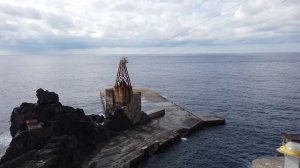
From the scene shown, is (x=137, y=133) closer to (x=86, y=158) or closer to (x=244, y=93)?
(x=86, y=158)

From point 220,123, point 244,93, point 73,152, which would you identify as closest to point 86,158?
point 73,152

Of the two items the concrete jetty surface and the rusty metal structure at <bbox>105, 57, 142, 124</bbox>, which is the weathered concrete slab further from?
the rusty metal structure at <bbox>105, 57, 142, 124</bbox>

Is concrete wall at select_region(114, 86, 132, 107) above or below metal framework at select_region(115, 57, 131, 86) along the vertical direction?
below

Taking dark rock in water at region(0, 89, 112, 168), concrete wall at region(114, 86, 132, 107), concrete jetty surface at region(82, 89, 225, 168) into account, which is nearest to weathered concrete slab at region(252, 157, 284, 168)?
concrete jetty surface at region(82, 89, 225, 168)

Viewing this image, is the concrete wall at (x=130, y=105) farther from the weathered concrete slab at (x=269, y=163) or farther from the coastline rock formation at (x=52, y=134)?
the weathered concrete slab at (x=269, y=163)

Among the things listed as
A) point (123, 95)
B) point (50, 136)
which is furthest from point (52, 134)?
point (123, 95)

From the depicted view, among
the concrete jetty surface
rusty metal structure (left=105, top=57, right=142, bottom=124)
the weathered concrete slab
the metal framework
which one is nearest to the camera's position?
the weathered concrete slab
